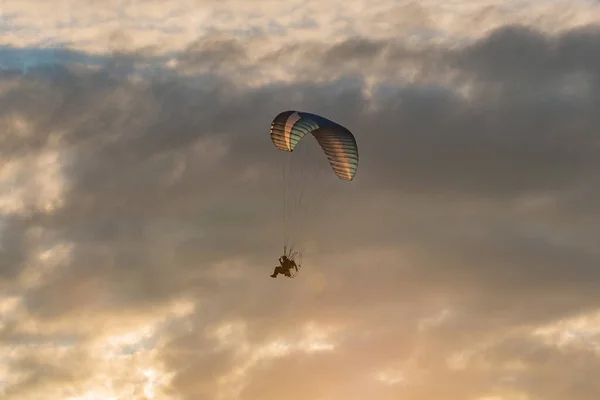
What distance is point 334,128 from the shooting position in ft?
242

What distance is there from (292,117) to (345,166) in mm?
6776

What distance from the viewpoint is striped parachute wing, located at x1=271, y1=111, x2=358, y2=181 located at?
7312 centimetres

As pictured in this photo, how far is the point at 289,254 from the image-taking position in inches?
2938

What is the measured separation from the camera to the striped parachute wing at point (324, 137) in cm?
7312

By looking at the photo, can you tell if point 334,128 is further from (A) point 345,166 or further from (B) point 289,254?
(B) point 289,254

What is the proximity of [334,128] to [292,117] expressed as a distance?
13.6 ft

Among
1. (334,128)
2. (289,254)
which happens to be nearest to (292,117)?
(334,128)

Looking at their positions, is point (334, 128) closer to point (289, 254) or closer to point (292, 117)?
point (292, 117)

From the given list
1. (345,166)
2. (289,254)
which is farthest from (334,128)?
(289,254)

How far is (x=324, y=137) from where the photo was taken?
74625 mm

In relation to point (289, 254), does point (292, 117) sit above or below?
above

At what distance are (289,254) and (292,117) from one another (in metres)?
12.8

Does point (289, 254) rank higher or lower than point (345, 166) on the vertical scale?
lower
